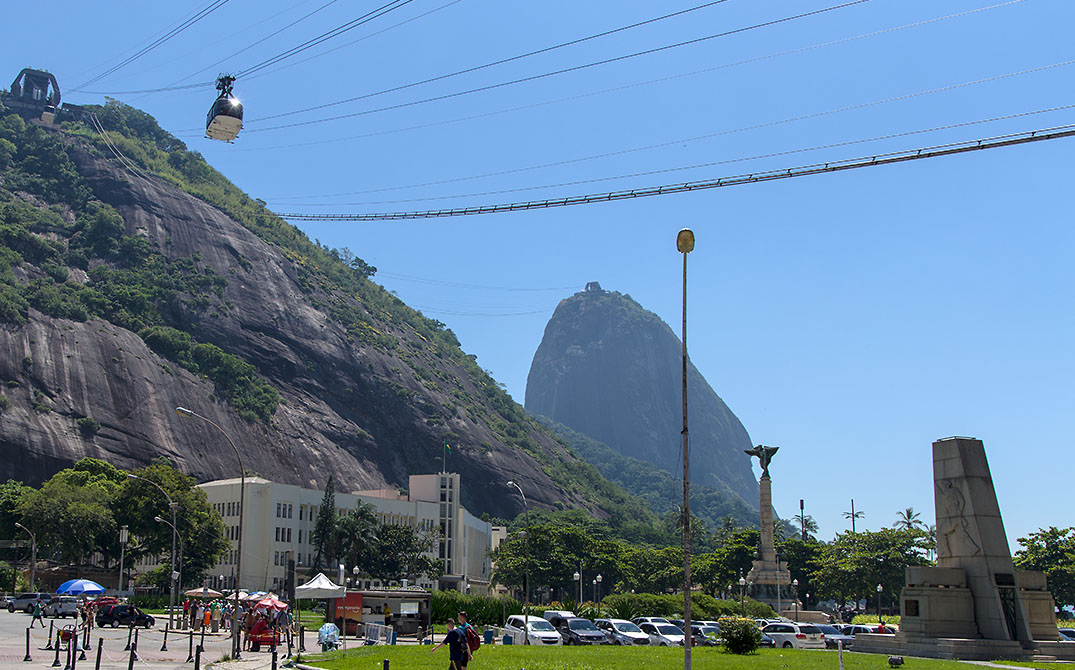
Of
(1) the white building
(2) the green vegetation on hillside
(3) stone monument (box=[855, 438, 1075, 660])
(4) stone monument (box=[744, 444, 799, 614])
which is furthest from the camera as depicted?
(2) the green vegetation on hillside

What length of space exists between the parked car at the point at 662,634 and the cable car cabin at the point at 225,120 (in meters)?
30.4

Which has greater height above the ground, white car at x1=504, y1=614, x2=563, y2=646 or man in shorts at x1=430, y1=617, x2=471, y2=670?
man in shorts at x1=430, y1=617, x2=471, y2=670

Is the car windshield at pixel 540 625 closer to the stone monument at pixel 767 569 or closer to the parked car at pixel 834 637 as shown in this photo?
the parked car at pixel 834 637

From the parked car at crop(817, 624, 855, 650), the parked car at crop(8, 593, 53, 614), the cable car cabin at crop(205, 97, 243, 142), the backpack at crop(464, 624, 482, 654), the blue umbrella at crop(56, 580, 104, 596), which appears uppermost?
the cable car cabin at crop(205, 97, 243, 142)

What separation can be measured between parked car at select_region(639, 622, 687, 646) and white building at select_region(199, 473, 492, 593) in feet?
149

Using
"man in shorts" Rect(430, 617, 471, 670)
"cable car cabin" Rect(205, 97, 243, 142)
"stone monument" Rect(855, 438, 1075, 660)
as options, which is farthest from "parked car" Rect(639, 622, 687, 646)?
"cable car cabin" Rect(205, 97, 243, 142)

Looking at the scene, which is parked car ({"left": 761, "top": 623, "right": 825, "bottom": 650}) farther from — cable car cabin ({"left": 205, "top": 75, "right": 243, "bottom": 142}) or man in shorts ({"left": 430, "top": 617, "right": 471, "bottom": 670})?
cable car cabin ({"left": 205, "top": 75, "right": 243, "bottom": 142})

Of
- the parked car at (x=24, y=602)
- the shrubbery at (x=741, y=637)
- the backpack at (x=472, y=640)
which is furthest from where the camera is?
the parked car at (x=24, y=602)

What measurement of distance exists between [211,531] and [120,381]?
52.1 metres

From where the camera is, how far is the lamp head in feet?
78.0

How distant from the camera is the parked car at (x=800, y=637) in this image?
4412 cm

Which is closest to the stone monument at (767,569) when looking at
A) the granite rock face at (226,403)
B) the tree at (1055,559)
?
the tree at (1055,559)

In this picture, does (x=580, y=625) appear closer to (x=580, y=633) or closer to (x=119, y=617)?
(x=580, y=633)

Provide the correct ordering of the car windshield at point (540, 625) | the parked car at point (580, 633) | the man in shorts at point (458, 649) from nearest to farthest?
the man in shorts at point (458, 649)
the parked car at point (580, 633)
the car windshield at point (540, 625)
